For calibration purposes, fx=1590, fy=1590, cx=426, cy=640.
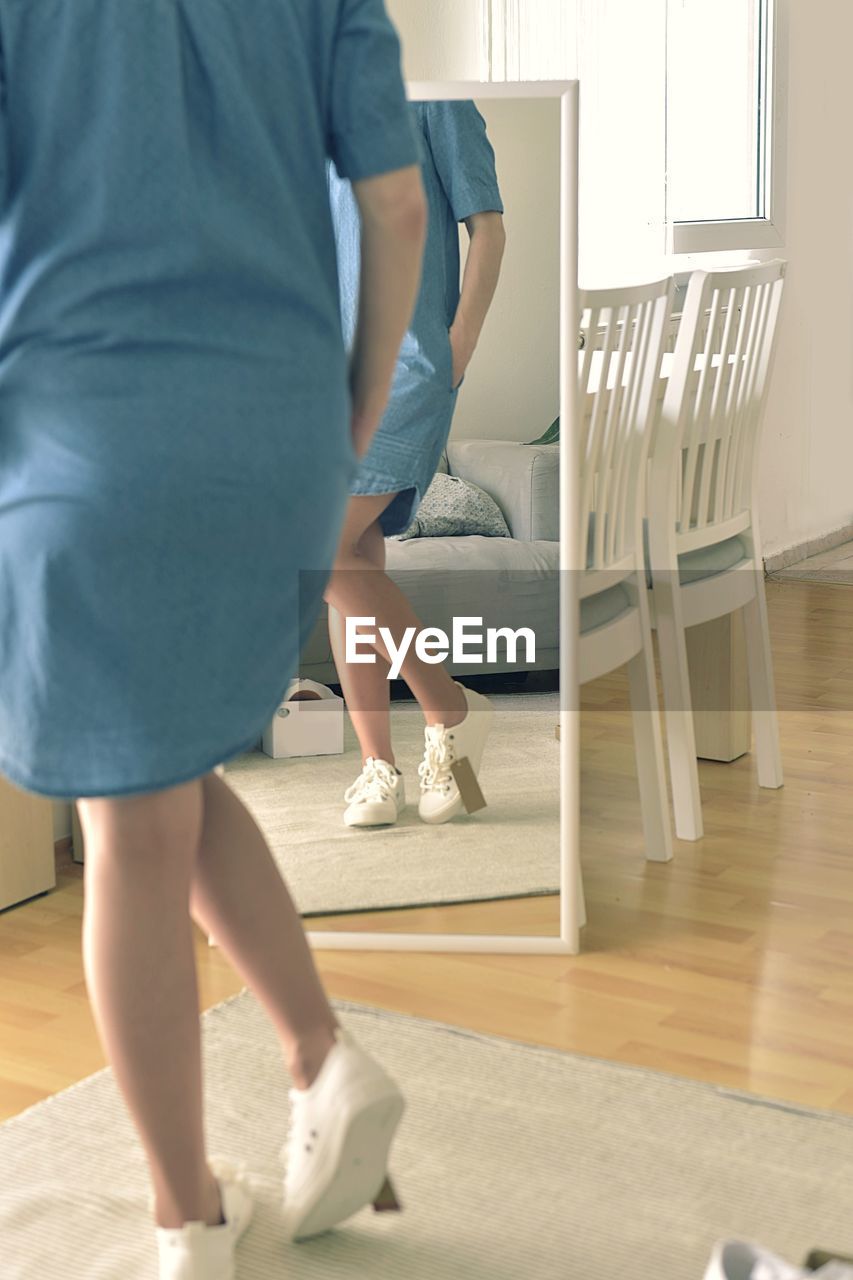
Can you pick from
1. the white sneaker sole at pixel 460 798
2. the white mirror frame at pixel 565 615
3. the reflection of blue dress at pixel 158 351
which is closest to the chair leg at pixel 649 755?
the white mirror frame at pixel 565 615

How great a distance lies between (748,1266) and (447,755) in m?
1.05

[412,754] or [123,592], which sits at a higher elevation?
[123,592]

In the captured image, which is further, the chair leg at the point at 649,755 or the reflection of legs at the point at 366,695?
the chair leg at the point at 649,755

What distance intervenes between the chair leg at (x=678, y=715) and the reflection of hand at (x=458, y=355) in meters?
0.76

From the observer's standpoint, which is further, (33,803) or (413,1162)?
(33,803)

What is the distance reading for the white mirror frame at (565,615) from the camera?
210 cm

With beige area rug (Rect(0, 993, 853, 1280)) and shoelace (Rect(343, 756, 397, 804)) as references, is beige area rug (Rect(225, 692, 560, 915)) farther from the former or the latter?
beige area rug (Rect(0, 993, 853, 1280))

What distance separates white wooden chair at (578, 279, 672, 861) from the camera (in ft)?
7.49

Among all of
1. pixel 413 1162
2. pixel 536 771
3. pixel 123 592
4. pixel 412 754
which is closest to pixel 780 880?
pixel 536 771

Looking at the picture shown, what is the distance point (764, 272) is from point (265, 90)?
73.1 inches

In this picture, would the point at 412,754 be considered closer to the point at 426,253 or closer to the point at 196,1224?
the point at 426,253

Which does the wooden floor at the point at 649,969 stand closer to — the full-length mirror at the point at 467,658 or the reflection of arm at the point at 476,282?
the full-length mirror at the point at 467,658

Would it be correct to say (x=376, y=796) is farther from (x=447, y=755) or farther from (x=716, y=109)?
(x=716, y=109)

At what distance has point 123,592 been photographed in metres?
1.18
